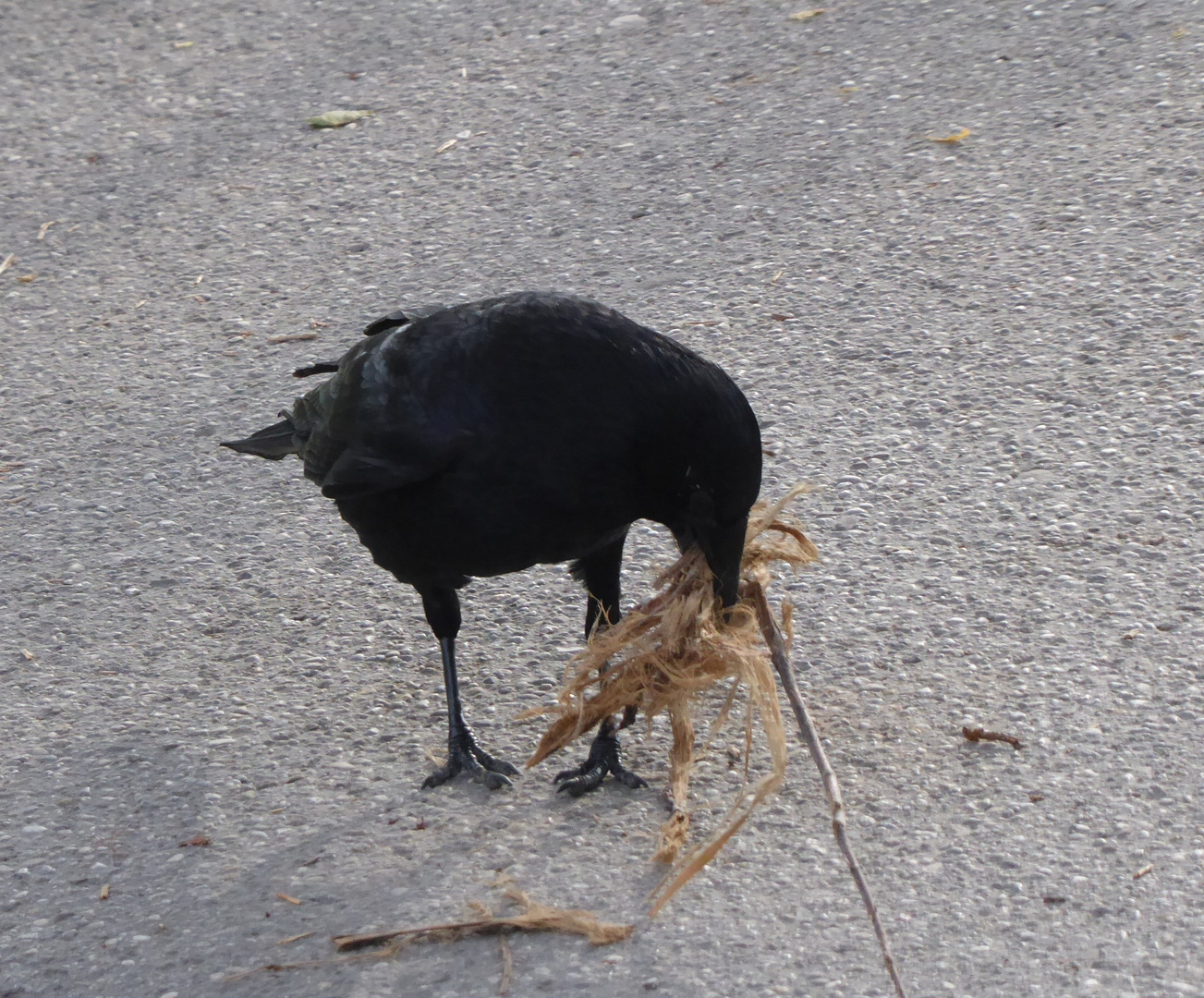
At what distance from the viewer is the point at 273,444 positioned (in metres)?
4.20

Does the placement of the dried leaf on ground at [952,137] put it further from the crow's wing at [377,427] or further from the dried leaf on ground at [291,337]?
the crow's wing at [377,427]

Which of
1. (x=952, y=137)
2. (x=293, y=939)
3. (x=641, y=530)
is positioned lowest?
(x=293, y=939)

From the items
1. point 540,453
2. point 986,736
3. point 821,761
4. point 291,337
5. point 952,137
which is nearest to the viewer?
point 821,761

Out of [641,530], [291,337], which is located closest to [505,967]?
[641,530]

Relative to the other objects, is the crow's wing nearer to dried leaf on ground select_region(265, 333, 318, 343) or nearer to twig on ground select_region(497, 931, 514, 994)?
twig on ground select_region(497, 931, 514, 994)

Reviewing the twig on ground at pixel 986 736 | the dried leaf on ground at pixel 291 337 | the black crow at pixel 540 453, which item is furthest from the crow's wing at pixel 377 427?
the dried leaf on ground at pixel 291 337

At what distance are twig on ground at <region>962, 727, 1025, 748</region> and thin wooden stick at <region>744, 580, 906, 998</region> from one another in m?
0.42

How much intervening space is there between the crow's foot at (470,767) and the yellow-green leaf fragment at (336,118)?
14.6ft

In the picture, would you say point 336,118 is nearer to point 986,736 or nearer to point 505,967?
point 986,736

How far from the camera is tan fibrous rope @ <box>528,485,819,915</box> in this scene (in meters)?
3.17

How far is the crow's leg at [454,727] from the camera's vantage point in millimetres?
3504

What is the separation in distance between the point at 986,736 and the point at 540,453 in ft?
4.17

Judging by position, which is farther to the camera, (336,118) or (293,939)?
(336,118)

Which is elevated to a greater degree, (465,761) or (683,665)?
(683,665)
